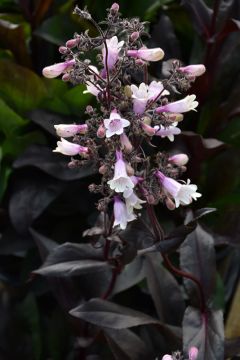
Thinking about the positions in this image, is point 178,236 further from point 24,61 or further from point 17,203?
point 24,61

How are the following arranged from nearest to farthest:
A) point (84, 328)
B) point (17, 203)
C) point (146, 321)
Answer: point (146, 321) → point (84, 328) → point (17, 203)

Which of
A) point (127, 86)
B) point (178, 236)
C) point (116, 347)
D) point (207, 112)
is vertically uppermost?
point (127, 86)

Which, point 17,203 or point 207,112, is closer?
point 17,203

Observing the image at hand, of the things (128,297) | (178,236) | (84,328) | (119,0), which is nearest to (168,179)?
(178,236)

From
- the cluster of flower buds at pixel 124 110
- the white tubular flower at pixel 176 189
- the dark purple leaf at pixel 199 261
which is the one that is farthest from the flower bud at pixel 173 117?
the dark purple leaf at pixel 199 261

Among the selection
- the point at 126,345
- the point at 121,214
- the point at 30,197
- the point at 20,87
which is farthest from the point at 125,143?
the point at 20,87

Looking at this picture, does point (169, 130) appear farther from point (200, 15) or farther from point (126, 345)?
point (200, 15)
